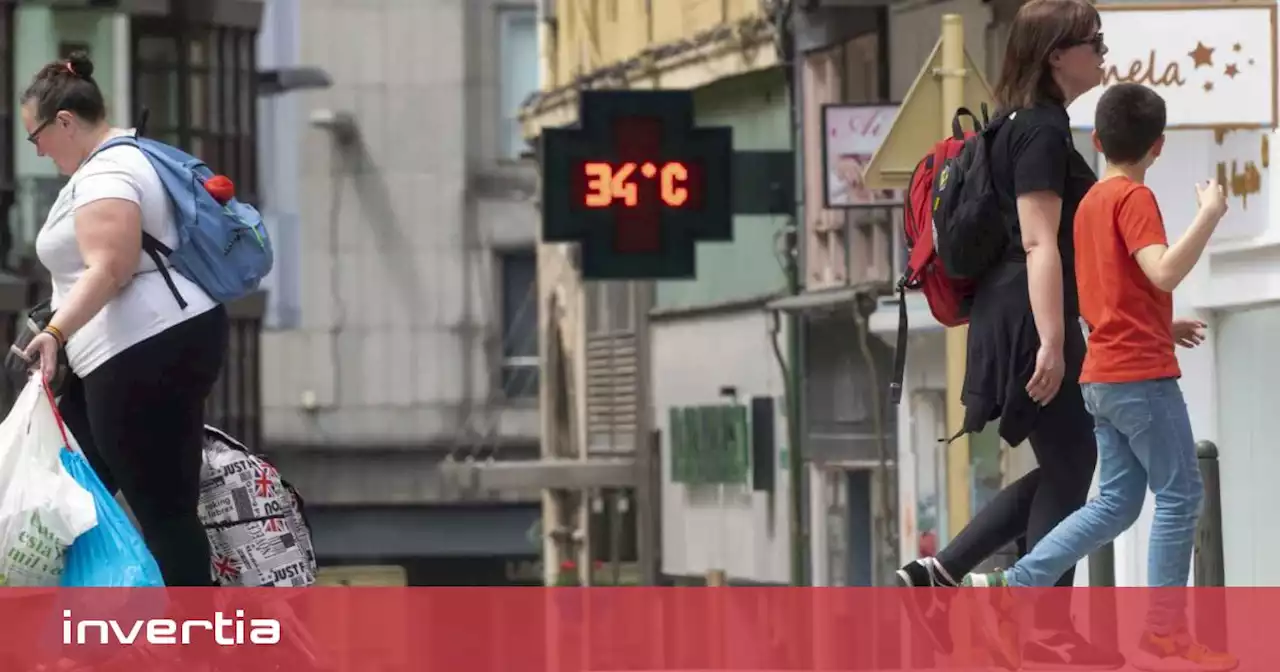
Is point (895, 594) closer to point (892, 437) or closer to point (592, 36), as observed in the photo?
point (892, 437)

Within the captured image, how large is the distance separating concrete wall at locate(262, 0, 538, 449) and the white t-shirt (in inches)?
1751

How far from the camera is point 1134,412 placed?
744 cm

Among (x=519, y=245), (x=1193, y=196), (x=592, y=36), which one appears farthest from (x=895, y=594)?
(x=519, y=245)

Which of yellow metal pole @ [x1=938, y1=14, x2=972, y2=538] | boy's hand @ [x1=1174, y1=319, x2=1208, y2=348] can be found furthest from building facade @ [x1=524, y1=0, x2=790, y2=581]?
boy's hand @ [x1=1174, y1=319, x2=1208, y2=348]

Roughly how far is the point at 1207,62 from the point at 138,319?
18.1ft

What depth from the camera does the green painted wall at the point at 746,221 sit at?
32.4m

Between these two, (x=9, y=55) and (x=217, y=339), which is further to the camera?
(x=9, y=55)

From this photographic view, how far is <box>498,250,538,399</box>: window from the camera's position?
52875 mm

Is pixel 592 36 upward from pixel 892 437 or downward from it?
upward

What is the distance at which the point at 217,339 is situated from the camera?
25.7 feet

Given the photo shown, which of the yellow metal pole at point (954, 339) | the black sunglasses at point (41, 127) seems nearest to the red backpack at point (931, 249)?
the black sunglasses at point (41, 127)

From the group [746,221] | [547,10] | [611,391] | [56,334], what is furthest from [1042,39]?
[547,10]

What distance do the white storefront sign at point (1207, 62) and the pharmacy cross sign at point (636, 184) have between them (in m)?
13.5

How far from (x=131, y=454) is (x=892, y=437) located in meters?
20.0
